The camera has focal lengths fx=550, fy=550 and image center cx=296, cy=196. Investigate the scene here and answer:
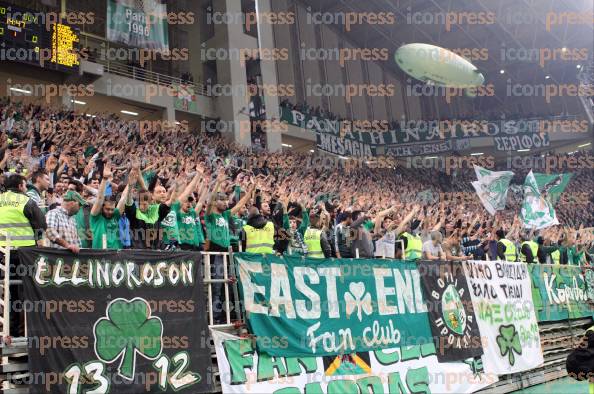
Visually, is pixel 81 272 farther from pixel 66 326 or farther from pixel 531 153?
pixel 531 153

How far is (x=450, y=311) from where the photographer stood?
Answer: 9094 mm

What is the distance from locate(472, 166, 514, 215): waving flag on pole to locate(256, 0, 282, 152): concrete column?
12255 mm

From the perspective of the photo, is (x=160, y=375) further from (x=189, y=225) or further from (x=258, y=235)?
(x=258, y=235)

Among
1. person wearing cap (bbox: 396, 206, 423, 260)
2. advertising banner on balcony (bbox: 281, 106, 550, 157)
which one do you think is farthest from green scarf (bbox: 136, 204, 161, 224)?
advertising banner on balcony (bbox: 281, 106, 550, 157)

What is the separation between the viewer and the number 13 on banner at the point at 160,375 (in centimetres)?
498

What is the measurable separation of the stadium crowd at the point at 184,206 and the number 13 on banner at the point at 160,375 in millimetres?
1120

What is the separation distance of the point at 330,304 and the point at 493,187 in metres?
8.59

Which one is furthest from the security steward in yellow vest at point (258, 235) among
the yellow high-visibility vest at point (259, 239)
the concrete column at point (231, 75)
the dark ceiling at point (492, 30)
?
the dark ceiling at point (492, 30)

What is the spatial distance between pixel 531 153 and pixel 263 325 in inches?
1553

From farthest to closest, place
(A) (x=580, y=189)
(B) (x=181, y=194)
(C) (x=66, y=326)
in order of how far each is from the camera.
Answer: (A) (x=580, y=189) → (B) (x=181, y=194) → (C) (x=66, y=326)

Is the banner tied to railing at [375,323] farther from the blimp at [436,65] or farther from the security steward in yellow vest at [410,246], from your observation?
the blimp at [436,65]

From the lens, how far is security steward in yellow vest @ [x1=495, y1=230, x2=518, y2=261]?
38.1ft

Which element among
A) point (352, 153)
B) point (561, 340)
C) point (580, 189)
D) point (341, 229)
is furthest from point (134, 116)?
point (580, 189)

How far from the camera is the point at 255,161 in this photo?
1897 centimetres
